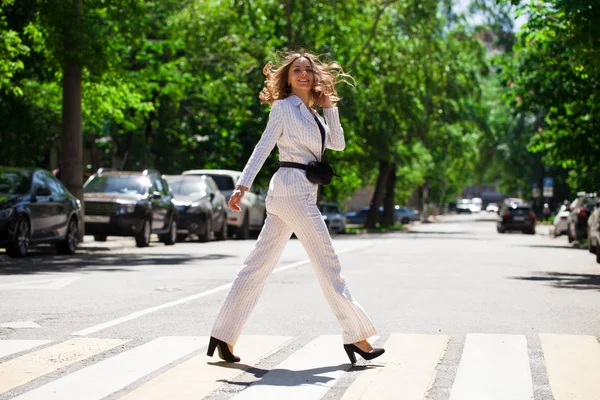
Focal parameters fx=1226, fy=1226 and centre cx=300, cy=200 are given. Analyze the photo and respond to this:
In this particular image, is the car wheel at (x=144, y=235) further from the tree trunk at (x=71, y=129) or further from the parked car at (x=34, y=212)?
the parked car at (x=34, y=212)

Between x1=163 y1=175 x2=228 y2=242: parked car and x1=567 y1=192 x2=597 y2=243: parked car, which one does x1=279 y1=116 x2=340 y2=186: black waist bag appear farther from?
x1=567 y1=192 x2=597 y2=243: parked car

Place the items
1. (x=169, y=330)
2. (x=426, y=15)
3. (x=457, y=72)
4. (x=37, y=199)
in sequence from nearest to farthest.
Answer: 1. (x=169, y=330)
2. (x=37, y=199)
3. (x=426, y=15)
4. (x=457, y=72)

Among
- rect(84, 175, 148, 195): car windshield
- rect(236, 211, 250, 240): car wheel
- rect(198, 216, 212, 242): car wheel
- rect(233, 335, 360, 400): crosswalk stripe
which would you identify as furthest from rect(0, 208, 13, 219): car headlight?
rect(236, 211, 250, 240): car wheel

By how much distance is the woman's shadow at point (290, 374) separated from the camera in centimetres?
672

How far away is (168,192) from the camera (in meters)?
28.2

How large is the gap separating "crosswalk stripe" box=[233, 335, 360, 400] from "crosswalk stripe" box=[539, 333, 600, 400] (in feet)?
4.07

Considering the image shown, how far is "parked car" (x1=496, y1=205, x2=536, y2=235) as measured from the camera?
2158 inches

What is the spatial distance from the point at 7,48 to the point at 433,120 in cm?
3172

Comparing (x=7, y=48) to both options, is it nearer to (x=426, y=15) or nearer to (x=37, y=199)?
(x=37, y=199)

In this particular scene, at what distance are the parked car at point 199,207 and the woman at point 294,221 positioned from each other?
73.5ft

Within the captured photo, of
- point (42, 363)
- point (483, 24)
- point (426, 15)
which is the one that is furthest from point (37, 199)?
point (483, 24)

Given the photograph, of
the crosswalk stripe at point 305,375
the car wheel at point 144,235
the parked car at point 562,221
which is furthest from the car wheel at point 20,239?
the parked car at point 562,221

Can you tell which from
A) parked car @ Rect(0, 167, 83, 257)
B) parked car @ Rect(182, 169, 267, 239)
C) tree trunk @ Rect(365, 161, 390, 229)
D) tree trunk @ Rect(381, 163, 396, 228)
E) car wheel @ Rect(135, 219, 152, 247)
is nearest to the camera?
parked car @ Rect(0, 167, 83, 257)

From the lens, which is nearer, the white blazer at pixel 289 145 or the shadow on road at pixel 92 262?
the white blazer at pixel 289 145
